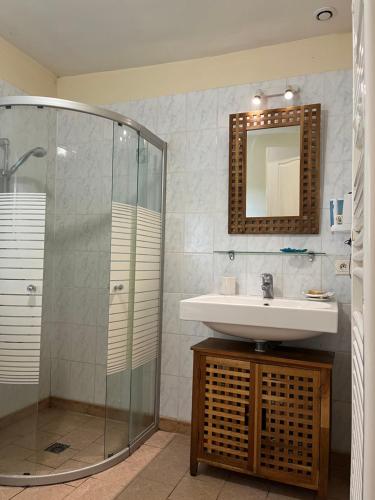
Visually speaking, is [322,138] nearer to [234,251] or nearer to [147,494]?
[234,251]

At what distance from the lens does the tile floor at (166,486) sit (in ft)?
6.29

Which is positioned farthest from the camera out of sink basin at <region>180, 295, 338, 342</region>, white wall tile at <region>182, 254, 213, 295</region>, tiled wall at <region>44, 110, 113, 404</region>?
white wall tile at <region>182, 254, 213, 295</region>

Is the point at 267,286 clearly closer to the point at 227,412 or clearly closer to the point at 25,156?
the point at 227,412

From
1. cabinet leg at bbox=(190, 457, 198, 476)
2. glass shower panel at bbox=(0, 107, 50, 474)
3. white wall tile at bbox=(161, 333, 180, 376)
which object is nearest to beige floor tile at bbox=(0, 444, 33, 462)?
glass shower panel at bbox=(0, 107, 50, 474)

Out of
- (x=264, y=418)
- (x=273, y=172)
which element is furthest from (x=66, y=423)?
(x=273, y=172)

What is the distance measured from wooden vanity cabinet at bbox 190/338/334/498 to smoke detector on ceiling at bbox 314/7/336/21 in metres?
1.96

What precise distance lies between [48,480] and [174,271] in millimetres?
1447

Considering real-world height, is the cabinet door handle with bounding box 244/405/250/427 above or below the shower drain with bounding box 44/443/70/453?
above

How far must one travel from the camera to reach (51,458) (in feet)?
6.80

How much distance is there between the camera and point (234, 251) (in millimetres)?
2549

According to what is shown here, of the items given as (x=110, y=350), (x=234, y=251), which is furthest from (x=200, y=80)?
(x=110, y=350)

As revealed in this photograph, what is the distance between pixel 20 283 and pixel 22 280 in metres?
0.02

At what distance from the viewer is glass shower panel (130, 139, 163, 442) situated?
7.95ft

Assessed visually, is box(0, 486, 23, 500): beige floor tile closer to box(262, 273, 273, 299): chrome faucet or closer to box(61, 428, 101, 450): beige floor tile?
box(61, 428, 101, 450): beige floor tile
